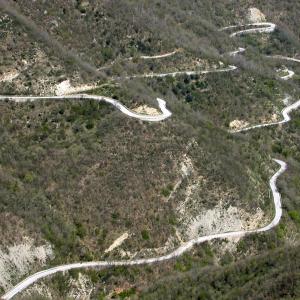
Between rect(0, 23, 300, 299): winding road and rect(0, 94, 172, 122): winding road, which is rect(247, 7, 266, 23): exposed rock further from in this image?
rect(0, 94, 172, 122): winding road

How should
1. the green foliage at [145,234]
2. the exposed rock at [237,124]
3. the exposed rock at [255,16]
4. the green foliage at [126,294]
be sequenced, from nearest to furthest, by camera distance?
the green foliage at [126,294] < the green foliage at [145,234] < the exposed rock at [237,124] < the exposed rock at [255,16]

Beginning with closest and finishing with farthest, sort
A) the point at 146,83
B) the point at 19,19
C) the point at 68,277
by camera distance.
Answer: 1. the point at 68,277
2. the point at 19,19
3. the point at 146,83

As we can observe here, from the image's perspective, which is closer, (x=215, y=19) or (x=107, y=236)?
(x=107, y=236)

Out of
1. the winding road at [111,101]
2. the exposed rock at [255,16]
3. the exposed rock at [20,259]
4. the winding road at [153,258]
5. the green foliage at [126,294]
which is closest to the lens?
the exposed rock at [20,259]

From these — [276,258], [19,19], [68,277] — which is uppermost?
[19,19]

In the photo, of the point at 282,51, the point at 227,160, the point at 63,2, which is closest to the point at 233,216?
the point at 227,160

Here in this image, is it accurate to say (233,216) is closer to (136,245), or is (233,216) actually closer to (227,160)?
(227,160)

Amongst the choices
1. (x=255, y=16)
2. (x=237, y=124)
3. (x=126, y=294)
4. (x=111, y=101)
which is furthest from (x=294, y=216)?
(x=255, y=16)

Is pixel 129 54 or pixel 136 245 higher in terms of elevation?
pixel 129 54

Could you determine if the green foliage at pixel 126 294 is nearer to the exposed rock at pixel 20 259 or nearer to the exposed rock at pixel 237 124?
the exposed rock at pixel 20 259

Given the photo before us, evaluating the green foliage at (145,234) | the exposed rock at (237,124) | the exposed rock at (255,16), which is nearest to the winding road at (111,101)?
the exposed rock at (237,124)

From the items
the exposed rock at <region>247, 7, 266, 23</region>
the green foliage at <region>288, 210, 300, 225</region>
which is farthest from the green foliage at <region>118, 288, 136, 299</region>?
the exposed rock at <region>247, 7, 266, 23</region>
